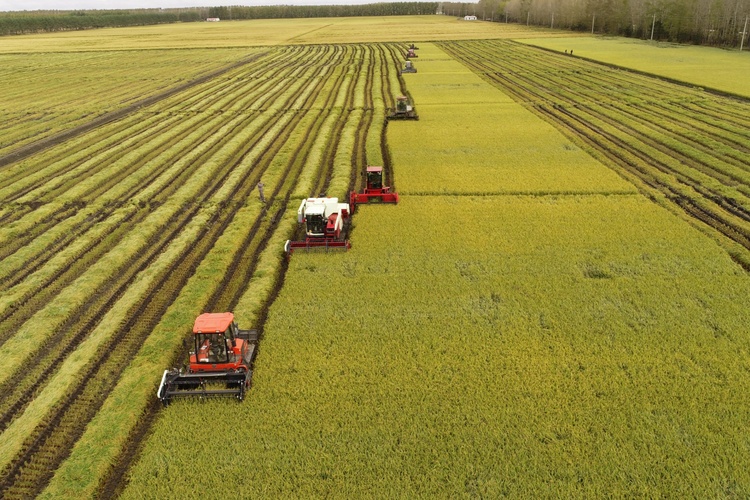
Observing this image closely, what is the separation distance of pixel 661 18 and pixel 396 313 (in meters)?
117

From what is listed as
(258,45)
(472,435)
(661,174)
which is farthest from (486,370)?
(258,45)

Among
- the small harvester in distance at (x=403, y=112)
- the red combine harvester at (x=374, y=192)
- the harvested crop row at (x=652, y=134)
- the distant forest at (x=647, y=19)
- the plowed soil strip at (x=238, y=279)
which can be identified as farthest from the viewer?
the distant forest at (x=647, y=19)

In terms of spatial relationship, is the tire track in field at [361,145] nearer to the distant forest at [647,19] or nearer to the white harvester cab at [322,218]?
the white harvester cab at [322,218]

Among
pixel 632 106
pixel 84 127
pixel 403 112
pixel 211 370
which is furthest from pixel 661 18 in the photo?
pixel 211 370

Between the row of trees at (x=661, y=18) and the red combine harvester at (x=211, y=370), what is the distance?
339 ft

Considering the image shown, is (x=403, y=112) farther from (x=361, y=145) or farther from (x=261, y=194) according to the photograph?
(x=261, y=194)

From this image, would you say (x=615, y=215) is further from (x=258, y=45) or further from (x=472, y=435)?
A: (x=258, y=45)

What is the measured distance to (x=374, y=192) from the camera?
24.0 meters

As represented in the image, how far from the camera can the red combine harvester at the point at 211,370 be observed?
11648 millimetres

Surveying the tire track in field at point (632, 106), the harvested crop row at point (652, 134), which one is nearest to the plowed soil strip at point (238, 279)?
the harvested crop row at point (652, 134)

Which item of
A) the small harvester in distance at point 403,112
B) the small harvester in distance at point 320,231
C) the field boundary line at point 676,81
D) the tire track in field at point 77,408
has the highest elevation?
the field boundary line at point 676,81

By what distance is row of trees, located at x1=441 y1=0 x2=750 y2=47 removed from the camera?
86000 millimetres

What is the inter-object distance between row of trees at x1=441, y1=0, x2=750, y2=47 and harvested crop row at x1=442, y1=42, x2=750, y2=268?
38.7 m

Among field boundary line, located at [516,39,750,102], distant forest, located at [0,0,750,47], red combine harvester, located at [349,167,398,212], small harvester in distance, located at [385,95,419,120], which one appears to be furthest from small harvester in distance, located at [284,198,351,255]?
distant forest, located at [0,0,750,47]
